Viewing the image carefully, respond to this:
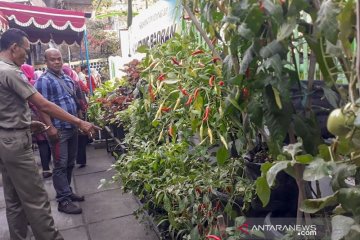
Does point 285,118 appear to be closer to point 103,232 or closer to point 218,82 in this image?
point 218,82

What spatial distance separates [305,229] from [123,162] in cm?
184

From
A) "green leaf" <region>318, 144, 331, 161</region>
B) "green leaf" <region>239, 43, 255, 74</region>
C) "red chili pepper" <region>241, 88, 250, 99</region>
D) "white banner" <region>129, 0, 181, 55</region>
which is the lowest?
"green leaf" <region>318, 144, 331, 161</region>

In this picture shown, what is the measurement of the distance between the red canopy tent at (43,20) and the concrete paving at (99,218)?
3.49 meters

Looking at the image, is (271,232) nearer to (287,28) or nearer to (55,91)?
(287,28)

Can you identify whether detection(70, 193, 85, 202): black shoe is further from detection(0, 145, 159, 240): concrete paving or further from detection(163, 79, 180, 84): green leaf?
detection(163, 79, 180, 84): green leaf

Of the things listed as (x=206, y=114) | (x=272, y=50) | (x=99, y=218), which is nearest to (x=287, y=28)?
(x=272, y=50)

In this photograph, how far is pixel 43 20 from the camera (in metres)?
7.55

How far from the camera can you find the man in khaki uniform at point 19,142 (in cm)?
298

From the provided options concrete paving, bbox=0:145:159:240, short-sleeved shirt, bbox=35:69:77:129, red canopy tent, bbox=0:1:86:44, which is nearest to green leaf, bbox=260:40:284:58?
concrete paving, bbox=0:145:159:240

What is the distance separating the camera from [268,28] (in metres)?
1.47

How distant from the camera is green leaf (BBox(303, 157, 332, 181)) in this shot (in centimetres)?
112

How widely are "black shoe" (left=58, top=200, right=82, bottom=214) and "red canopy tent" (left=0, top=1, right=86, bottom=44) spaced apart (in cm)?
445

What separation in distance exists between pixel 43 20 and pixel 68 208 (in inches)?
183

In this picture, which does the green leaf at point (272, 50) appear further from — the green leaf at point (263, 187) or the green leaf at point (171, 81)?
the green leaf at point (171, 81)
